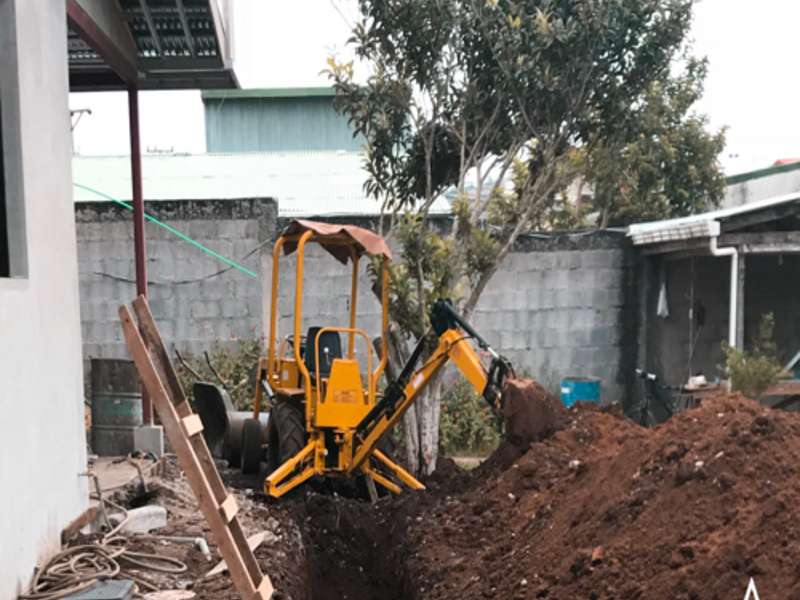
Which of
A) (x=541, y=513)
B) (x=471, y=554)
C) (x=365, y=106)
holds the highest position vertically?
(x=365, y=106)

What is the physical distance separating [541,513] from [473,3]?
4.49 meters

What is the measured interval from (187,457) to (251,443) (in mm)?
4036

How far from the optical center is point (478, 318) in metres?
10.5

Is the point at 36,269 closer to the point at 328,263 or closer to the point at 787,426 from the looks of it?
the point at 787,426

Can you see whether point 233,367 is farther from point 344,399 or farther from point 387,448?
point 344,399

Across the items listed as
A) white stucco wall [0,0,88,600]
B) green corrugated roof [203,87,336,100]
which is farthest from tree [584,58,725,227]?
white stucco wall [0,0,88,600]

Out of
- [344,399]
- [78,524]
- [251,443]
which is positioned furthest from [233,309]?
[78,524]

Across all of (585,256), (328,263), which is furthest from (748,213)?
(328,263)

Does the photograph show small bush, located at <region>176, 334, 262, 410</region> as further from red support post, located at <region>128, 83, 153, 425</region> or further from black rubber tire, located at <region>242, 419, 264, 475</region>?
red support post, located at <region>128, 83, 153, 425</region>

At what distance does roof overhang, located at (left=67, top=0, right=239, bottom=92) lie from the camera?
6512mm

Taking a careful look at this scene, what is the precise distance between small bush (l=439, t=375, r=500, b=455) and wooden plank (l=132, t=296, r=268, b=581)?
571 cm

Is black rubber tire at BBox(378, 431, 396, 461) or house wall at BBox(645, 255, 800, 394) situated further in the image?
house wall at BBox(645, 255, 800, 394)

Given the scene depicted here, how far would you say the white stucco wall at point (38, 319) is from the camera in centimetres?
387

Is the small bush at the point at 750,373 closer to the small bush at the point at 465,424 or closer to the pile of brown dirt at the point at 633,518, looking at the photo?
the small bush at the point at 465,424
